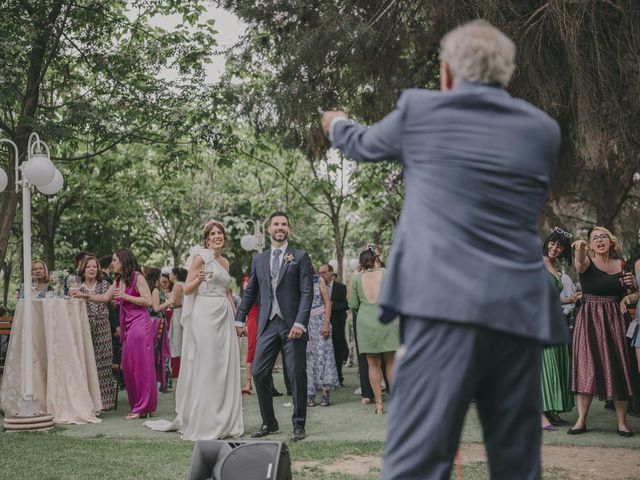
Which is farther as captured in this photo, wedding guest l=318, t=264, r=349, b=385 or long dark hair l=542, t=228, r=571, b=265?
wedding guest l=318, t=264, r=349, b=385

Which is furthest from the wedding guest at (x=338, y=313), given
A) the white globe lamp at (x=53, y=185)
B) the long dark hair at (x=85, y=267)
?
the white globe lamp at (x=53, y=185)

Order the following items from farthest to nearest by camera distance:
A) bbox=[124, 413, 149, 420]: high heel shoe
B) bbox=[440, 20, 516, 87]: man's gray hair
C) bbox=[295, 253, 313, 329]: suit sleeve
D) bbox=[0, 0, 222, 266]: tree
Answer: bbox=[0, 0, 222, 266]: tree < bbox=[124, 413, 149, 420]: high heel shoe < bbox=[295, 253, 313, 329]: suit sleeve < bbox=[440, 20, 516, 87]: man's gray hair

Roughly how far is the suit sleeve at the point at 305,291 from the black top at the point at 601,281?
2739mm

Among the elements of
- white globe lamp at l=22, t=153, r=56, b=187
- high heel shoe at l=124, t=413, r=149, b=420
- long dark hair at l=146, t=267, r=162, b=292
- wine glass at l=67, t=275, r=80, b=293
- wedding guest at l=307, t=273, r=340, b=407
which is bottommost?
high heel shoe at l=124, t=413, r=149, b=420

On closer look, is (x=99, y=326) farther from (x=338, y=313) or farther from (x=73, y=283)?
(x=338, y=313)

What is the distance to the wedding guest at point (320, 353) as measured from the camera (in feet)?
35.4

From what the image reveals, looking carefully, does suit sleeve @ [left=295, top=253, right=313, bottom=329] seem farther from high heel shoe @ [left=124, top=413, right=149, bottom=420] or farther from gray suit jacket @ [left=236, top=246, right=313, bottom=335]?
high heel shoe @ [left=124, top=413, right=149, bottom=420]

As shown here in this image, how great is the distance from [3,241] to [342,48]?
7.44m

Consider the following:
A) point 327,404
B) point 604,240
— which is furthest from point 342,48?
point 327,404

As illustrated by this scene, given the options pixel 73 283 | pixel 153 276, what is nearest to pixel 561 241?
pixel 73 283

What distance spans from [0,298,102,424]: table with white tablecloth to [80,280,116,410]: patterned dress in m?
0.57

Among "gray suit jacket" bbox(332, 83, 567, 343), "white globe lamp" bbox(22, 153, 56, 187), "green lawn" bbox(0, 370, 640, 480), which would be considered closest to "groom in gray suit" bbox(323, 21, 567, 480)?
"gray suit jacket" bbox(332, 83, 567, 343)

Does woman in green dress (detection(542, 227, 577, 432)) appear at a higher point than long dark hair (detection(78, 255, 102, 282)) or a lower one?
lower

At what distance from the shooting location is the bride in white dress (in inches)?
313
